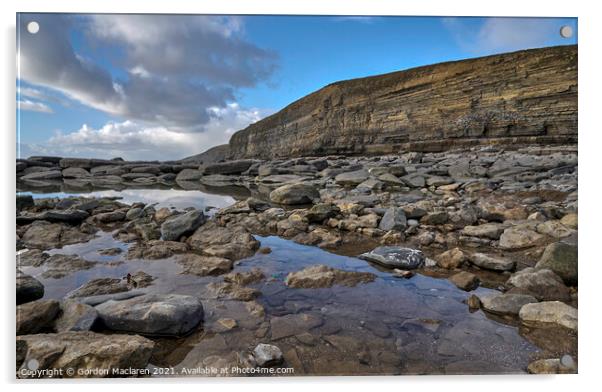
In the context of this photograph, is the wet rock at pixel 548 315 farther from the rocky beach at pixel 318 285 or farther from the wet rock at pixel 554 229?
the wet rock at pixel 554 229

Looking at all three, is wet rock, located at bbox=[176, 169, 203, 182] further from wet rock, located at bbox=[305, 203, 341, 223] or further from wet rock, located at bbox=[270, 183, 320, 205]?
wet rock, located at bbox=[305, 203, 341, 223]

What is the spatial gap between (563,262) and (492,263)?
51 cm

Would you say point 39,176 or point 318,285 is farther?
point 39,176

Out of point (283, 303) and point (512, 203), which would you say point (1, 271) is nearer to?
point (283, 303)

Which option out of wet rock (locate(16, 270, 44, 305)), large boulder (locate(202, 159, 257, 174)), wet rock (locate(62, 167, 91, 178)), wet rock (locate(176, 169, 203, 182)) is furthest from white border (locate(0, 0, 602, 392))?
wet rock (locate(176, 169, 203, 182))

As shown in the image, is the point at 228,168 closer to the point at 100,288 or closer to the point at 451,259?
the point at 100,288

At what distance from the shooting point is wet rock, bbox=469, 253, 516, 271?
2.68 meters

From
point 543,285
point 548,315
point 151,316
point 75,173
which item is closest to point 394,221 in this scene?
point 543,285

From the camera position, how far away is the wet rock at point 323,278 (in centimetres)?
248

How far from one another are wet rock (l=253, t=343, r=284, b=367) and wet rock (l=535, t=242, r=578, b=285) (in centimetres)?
215

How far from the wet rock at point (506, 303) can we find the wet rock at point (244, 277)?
170cm

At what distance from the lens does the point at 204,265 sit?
2836mm

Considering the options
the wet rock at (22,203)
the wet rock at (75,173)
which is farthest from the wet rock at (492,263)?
the wet rock at (75,173)
